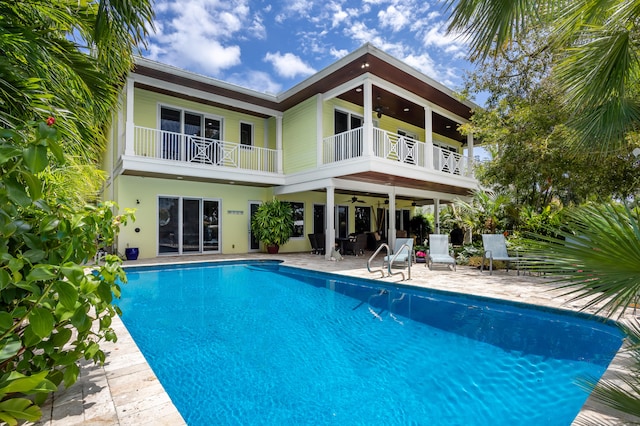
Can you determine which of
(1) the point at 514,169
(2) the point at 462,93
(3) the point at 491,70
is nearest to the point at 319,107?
(2) the point at 462,93

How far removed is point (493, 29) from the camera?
274cm

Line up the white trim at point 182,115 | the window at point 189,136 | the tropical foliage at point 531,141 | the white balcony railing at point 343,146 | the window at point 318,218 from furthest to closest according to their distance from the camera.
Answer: the window at point 318,218 < the white trim at point 182,115 < the window at point 189,136 < the white balcony railing at point 343,146 < the tropical foliage at point 531,141

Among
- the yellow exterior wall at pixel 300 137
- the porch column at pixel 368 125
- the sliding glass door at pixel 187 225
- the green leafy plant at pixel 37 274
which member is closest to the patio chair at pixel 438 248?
the porch column at pixel 368 125

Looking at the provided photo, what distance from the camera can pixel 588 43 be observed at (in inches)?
126

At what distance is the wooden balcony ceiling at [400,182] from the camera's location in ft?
38.0

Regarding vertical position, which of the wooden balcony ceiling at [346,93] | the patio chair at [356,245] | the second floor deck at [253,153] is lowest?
the patio chair at [356,245]

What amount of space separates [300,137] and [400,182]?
14.9 feet

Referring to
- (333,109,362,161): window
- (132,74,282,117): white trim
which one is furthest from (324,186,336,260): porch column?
(132,74,282,117): white trim

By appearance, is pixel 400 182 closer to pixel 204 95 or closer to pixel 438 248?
pixel 438 248

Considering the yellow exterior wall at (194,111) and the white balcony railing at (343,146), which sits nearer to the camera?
the white balcony railing at (343,146)

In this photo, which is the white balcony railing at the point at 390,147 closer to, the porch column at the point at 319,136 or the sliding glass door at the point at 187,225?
the porch column at the point at 319,136

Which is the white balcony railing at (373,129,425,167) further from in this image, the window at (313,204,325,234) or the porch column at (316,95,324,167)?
the window at (313,204,325,234)

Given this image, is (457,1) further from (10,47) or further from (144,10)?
(10,47)

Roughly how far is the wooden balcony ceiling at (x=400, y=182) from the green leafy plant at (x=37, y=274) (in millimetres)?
9415
